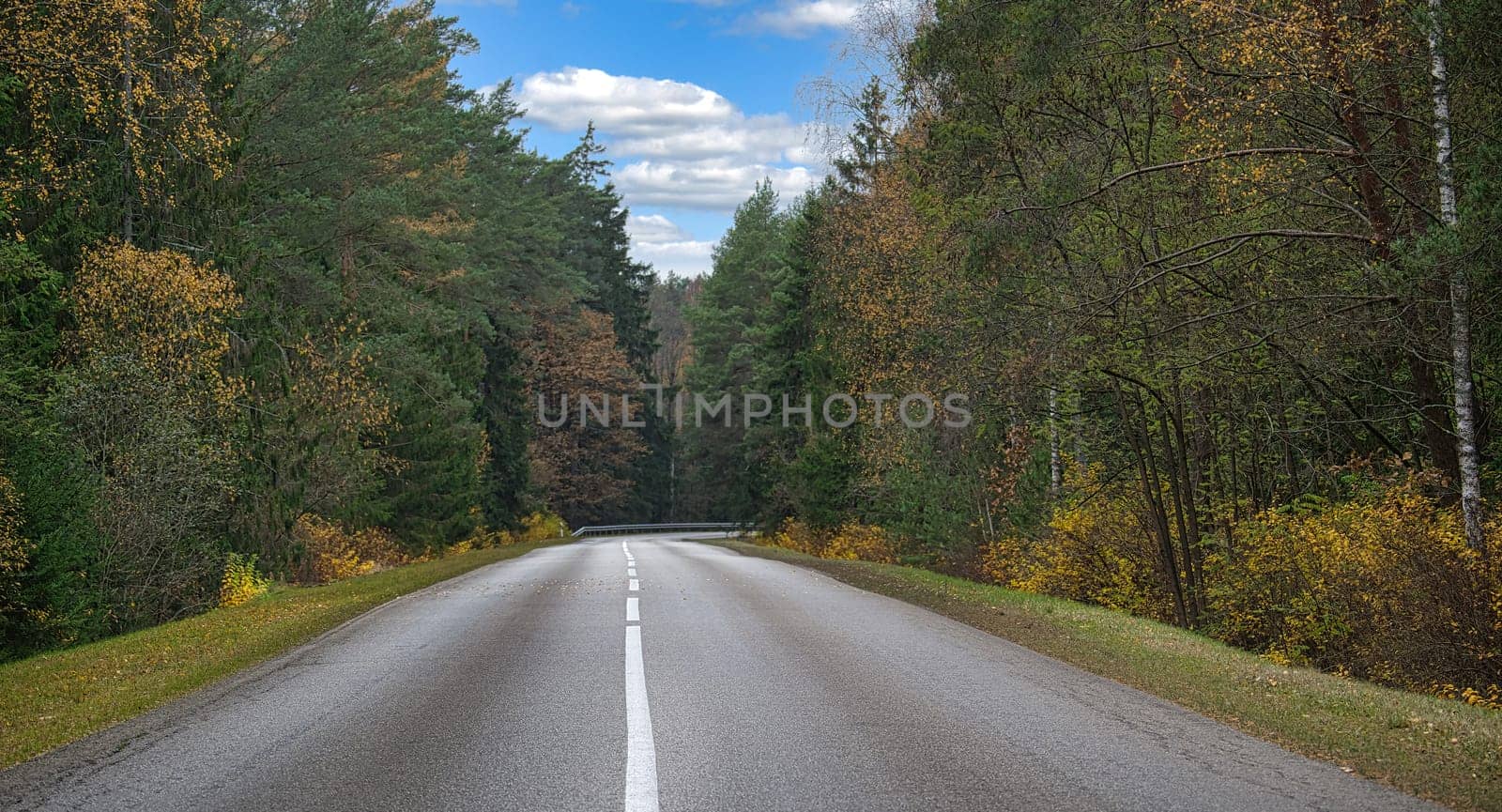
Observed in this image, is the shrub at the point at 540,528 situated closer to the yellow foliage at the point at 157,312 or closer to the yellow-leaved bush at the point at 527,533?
the yellow-leaved bush at the point at 527,533

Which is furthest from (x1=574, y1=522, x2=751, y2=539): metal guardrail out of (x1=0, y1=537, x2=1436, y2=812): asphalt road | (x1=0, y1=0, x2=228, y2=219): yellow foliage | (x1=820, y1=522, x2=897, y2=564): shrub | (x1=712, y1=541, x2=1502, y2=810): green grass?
(x1=0, y1=537, x2=1436, y2=812): asphalt road

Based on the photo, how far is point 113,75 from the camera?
1599 centimetres

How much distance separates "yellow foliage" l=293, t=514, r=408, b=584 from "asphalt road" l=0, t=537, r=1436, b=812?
14700 mm

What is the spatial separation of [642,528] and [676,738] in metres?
65.2

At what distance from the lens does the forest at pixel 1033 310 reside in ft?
39.1

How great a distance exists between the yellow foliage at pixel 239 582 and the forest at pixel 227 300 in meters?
0.06

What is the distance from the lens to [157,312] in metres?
17.9

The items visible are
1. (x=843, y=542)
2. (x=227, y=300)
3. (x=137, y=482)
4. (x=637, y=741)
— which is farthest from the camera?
(x=843, y=542)

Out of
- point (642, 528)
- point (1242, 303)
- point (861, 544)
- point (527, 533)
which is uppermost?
point (1242, 303)

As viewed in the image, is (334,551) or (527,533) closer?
(334,551)

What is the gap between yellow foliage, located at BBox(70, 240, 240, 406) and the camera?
56.1ft

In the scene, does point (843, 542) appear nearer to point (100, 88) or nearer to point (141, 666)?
point (100, 88)

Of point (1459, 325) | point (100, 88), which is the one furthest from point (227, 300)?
point (1459, 325)

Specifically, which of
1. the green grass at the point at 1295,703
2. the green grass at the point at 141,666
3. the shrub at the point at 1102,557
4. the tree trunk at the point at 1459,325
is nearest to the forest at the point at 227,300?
the green grass at the point at 141,666
